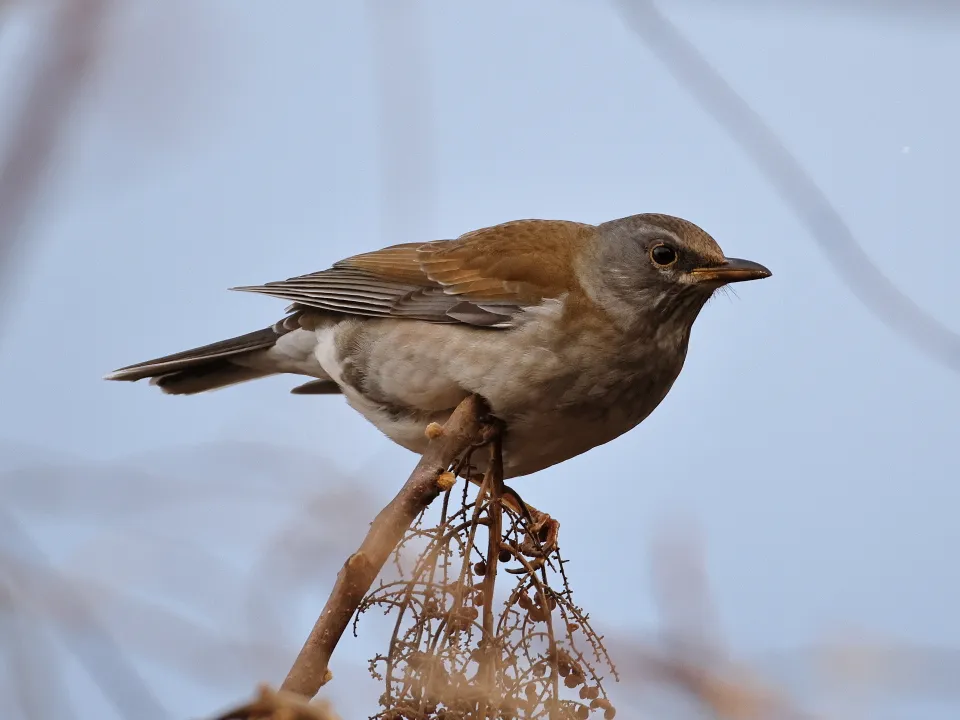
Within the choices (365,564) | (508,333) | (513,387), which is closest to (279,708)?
(365,564)

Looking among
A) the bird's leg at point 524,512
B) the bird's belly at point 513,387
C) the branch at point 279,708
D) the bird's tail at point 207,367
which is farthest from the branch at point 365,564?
the bird's tail at point 207,367

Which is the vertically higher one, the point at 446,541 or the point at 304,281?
the point at 304,281

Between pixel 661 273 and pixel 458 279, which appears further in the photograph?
pixel 458 279

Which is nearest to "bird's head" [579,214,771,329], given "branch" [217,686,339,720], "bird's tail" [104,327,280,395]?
"bird's tail" [104,327,280,395]

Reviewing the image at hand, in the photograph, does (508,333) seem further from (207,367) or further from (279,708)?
(279,708)

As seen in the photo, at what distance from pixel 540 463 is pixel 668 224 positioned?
1.42 metres

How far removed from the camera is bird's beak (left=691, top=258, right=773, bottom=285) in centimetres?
508

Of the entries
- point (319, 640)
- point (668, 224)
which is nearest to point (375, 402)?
point (668, 224)

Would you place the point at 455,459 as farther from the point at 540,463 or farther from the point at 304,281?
the point at 304,281

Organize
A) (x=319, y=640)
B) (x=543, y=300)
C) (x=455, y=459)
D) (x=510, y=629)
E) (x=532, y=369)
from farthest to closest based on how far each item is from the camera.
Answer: (x=543, y=300) → (x=532, y=369) → (x=455, y=459) → (x=510, y=629) → (x=319, y=640)

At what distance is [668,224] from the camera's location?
554cm

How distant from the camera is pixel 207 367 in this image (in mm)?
6277

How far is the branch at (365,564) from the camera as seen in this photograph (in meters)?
2.53

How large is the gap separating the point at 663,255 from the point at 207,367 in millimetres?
2722
